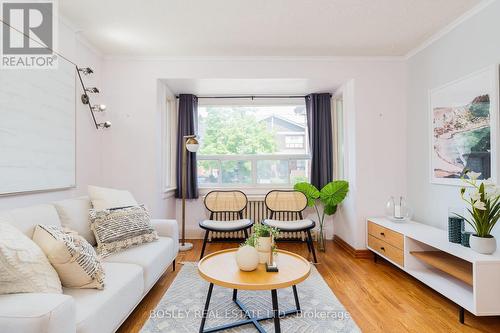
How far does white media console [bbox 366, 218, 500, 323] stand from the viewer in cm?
185

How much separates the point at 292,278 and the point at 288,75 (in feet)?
8.65

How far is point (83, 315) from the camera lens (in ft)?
4.37

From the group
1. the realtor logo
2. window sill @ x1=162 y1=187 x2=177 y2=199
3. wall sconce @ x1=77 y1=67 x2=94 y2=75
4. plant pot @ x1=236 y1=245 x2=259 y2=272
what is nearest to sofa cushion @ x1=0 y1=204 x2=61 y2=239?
the realtor logo

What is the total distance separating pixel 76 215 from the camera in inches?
87.3

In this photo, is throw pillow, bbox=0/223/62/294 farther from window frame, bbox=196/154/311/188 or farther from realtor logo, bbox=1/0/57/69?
window frame, bbox=196/154/311/188

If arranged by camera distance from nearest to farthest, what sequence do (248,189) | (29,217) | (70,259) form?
(70,259) < (29,217) < (248,189)

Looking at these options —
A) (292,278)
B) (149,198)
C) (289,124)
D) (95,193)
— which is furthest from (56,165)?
(289,124)

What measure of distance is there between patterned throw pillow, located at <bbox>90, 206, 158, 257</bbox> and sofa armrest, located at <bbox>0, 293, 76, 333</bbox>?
946mm

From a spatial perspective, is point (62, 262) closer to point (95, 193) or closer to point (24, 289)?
point (24, 289)

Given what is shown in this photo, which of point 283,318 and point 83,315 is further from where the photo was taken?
point 283,318

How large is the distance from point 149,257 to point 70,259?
714 mm

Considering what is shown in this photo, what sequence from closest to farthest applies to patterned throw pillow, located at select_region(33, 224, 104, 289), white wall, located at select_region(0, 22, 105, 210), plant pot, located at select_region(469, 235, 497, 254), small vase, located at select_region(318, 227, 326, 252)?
patterned throw pillow, located at select_region(33, 224, 104, 289) → plant pot, located at select_region(469, 235, 497, 254) → white wall, located at select_region(0, 22, 105, 210) → small vase, located at select_region(318, 227, 326, 252)

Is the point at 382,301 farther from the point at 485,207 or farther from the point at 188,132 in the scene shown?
the point at 188,132

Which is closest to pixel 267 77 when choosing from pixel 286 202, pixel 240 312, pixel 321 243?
pixel 286 202
